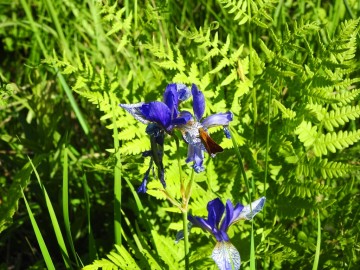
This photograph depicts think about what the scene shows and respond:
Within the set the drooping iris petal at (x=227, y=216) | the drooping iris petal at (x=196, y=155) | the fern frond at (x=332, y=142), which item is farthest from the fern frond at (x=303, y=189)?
the drooping iris petal at (x=196, y=155)

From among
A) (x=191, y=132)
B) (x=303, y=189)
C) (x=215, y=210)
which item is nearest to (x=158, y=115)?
(x=191, y=132)

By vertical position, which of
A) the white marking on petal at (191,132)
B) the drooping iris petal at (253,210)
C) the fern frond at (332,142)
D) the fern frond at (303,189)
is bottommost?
the fern frond at (303,189)

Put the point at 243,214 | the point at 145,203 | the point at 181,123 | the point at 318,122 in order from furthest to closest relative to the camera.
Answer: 1. the point at 145,203
2. the point at 318,122
3. the point at 243,214
4. the point at 181,123

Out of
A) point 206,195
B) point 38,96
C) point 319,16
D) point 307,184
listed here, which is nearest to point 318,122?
point 307,184

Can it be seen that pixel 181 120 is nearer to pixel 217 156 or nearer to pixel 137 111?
pixel 137 111

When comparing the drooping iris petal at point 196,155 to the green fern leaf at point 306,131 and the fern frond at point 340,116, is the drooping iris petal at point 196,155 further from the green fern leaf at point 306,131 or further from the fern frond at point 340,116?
the fern frond at point 340,116

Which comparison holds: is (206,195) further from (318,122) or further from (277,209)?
(318,122)

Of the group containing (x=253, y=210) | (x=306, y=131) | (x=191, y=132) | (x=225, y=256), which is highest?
(x=191, y=132)
